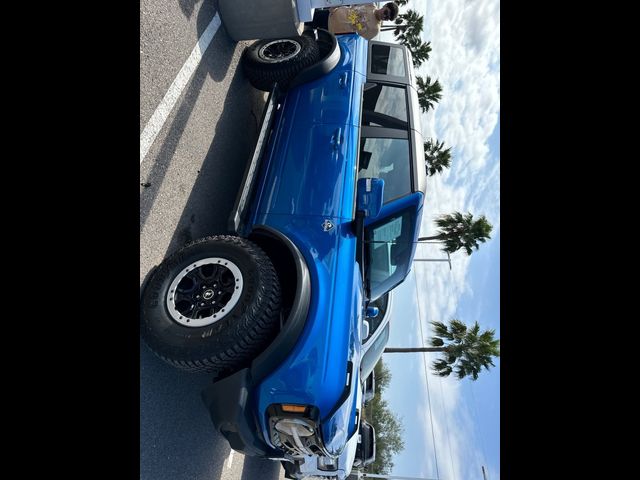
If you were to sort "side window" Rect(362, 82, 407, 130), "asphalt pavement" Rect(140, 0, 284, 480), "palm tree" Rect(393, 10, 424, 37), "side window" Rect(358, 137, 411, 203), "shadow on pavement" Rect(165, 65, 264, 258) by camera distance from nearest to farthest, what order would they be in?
"asphalt pavement" Rect(140, 0, 284, 480) → "shadow on pavement" Rect(165, 65, 264, 258) → "side window" Rect(358, 137, 411, 203) → "side window" Rect(362, 82, 407, 130) → "palm tree" Rect(393, 10, 424, 37)

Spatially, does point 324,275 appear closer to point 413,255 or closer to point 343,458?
point 413,255

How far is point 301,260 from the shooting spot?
2.64 metres

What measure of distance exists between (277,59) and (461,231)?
8230mm

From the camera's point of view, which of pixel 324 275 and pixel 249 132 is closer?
pixel 324 275

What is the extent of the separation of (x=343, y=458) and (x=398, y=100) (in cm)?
330

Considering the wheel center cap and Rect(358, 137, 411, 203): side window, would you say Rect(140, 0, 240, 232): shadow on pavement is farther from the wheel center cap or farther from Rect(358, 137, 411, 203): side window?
Rect(358, 137, 411, 203): side window

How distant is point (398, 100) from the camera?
388 centimetres

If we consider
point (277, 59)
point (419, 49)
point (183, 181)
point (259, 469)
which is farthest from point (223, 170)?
point (419, 49)

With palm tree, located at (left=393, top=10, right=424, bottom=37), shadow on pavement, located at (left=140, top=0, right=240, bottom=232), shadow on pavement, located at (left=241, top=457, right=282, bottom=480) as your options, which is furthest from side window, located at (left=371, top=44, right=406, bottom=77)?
palm tree, located at (left=393, top=10, right=424, bottom=37)

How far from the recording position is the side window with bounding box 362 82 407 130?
12.1 feet

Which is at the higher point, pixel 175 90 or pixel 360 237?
pixel 175 90

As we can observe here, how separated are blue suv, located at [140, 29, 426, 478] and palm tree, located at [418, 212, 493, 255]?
731 centimetres

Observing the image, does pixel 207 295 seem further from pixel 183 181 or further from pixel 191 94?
pixel 191 94
